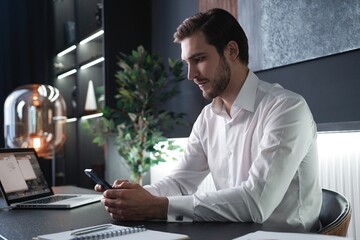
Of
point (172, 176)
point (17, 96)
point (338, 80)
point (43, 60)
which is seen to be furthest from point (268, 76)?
point (43, 60)

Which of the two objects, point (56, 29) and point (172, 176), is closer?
point (172, 176)

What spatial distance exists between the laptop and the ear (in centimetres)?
71

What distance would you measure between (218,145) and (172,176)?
8.2 inches

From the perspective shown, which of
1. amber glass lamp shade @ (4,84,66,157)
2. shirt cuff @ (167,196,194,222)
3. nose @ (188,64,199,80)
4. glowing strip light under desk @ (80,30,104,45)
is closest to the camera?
shirt cuff @ (167,196,194,222)

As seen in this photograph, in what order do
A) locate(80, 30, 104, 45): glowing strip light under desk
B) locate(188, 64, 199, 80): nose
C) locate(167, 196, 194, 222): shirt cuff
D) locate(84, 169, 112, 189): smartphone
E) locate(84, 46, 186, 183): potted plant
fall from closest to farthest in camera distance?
locate(167, 196, 194, 222): shirt cuff < locate(84, 169, 112, 189): smartphone < locate(188, 64, 199, 80): nose < locate(84, 46, 186, 183): potted plant < locate(80, 30, 104, 45): glowing strip light under desk

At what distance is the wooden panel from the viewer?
301cm

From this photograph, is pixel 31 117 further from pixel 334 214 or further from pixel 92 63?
pixel 334 214

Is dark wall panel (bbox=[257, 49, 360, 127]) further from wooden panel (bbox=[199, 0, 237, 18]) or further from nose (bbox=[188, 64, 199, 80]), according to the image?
nose (bbox=[188, 64, 199, 80])

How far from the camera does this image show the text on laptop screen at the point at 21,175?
5.43ft

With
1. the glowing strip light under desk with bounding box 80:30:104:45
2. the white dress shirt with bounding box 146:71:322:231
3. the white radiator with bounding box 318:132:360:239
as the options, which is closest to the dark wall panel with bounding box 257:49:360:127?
the white radiator with bounding box 318:132:360:239

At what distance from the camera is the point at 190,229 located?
1082 millimetres

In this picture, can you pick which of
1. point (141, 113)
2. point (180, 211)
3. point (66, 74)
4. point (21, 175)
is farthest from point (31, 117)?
point (66, 74)

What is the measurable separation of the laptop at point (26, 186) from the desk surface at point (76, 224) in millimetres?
87

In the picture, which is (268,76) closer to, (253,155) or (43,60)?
(253,155)
